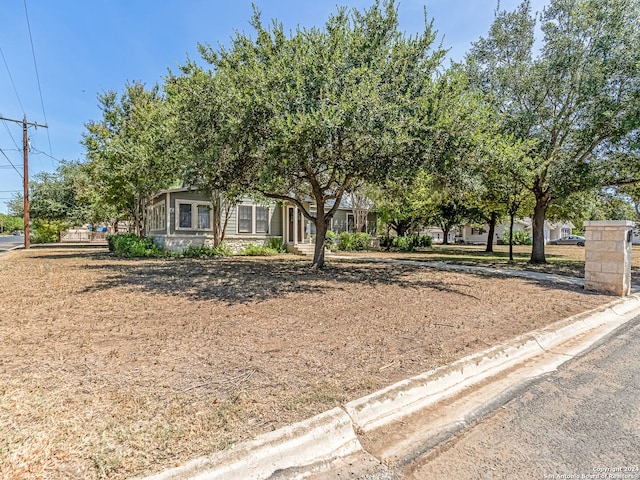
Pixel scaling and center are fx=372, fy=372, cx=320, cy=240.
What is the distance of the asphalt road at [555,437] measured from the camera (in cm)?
244

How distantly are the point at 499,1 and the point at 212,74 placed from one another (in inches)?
457

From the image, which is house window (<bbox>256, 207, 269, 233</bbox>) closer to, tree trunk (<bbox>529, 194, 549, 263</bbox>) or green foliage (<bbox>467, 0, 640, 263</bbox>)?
green foliage (<bbox>467, 0, 640, 263</bbox>)

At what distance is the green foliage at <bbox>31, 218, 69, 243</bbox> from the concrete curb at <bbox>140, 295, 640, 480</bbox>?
4065 cm

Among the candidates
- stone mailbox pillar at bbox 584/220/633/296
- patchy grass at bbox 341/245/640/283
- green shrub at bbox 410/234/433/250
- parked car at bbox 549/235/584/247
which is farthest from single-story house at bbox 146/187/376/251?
parked car at bbox 549/235/584/247

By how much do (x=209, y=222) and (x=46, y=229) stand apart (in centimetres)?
2554

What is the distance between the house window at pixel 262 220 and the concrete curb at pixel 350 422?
16694 millimetres

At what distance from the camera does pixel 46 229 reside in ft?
115

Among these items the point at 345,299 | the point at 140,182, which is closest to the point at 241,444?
the point at 345,299

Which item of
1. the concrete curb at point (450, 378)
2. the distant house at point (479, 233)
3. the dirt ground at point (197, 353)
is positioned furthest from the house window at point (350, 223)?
the concrete curb at point (450, 378)

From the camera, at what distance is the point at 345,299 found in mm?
7441

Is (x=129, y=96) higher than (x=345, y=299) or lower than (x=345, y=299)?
higher

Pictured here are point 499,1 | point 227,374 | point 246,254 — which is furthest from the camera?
point 246,254

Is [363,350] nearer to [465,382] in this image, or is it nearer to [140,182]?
[465,382]

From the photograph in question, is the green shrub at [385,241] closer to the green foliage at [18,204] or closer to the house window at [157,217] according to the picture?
the house window at [157,217]
